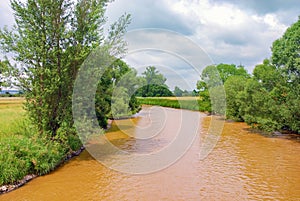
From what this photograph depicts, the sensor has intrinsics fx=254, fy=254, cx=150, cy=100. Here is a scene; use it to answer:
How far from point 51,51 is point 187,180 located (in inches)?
295

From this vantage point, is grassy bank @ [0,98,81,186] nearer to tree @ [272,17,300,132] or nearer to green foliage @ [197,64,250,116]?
tree @ [272,17,300,132]

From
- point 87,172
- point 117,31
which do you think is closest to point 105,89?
point 117,31

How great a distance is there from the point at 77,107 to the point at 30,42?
333 centimetres

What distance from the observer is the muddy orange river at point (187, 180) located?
764cm

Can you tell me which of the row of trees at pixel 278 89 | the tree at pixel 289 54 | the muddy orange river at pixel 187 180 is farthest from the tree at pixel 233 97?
the muddy orange river at pixel 187 180

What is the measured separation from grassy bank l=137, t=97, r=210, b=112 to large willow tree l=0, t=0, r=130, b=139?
2449 cm

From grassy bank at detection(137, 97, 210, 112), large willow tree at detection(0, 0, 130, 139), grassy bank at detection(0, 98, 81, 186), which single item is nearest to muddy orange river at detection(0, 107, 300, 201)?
grassy bank at detection(0, 98, 81, 186)

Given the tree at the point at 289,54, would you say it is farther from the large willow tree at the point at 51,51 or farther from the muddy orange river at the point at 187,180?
the large willow tree at the point at 51,51

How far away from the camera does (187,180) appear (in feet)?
29.4

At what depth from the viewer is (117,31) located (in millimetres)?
12586

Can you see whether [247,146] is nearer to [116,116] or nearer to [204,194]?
[204,194]

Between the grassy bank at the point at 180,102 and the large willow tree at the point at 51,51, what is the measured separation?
80.3 feet

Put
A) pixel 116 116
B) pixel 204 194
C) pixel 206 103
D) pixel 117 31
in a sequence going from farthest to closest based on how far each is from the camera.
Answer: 1. pixel 206 103
2. pixel 116 116
3. pixel 117 31
4. pixel 204 194

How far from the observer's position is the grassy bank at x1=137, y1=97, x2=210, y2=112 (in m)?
38.0
